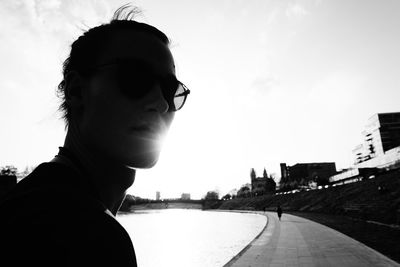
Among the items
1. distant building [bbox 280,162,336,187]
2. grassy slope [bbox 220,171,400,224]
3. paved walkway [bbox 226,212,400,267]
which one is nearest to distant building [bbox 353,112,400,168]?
distant building [bbox 280,162,336,187]

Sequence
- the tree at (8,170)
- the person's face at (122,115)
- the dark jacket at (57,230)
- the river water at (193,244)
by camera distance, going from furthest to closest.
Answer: the tree at (8,170) → the river water at (193,244) → the person's face at (122,115) → the dark jacket at (57,230)

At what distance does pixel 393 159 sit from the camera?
57.4m

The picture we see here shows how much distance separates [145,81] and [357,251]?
51.7 ft

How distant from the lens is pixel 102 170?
1.20 m

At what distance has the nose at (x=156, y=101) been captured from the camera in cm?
132

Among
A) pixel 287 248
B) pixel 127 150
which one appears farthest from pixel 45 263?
pixel 287 248

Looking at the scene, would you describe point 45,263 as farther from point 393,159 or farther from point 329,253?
point 393,159

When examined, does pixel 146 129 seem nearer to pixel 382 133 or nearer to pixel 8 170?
pixel 8 170

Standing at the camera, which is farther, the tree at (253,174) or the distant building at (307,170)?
the tree at (253,174)

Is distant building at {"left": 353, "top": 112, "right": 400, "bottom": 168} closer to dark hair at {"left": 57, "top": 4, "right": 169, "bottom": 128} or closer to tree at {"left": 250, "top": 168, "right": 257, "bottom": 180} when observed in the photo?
tree at {"left": 250, "top": 168, "right": 257, "bottom": 180}

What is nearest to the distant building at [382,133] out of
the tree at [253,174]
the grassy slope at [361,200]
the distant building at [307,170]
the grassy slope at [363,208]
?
the distant building at [307,170]

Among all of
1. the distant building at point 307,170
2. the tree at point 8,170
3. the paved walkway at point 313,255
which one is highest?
the distant building at point 307,170

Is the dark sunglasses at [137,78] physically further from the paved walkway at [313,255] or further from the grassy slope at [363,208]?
the grassy slope at [363,208]

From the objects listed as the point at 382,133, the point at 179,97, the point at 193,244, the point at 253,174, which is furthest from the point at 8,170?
the point at 253,174
